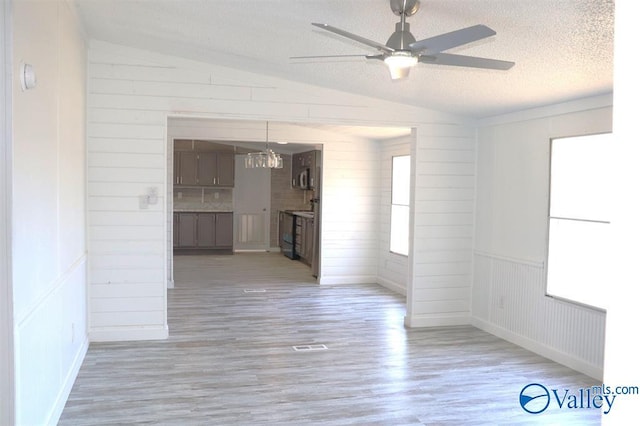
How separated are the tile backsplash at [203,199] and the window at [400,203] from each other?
5.03 meters

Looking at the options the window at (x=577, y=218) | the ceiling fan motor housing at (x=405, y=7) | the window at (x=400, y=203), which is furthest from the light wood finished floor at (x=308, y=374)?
the ceiling fan motor housing at (x=405, y=7)

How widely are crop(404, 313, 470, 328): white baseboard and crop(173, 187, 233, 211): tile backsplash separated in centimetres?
690

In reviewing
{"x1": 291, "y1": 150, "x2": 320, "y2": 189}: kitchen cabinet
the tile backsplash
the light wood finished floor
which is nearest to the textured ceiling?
the light wood finished floor

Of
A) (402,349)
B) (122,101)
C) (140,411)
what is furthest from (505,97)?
(140,411)

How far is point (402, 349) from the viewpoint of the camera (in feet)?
16.9

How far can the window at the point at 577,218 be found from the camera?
4555 millimetres

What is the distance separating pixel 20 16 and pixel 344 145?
20.3 ft

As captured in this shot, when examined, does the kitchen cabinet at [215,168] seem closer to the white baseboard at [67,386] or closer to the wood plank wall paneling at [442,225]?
the wood plank wall paneling at [442,225]

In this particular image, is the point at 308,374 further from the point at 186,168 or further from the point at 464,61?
the point at 186,168

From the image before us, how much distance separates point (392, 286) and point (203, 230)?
5.04 metres

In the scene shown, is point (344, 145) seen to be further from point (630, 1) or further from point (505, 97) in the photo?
point (630, 1)

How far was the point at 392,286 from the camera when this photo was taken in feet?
26.3

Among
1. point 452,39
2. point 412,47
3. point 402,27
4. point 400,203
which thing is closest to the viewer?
point 452,39

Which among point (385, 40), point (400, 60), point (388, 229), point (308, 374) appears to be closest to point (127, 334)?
point (308, 374)
